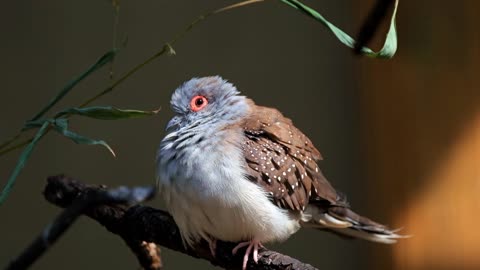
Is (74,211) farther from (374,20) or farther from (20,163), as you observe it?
(20,163)

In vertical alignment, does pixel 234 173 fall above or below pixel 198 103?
below

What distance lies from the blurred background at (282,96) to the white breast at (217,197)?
49.9 inches

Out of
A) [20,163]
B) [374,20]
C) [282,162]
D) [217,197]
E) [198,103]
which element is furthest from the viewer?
[198,103]

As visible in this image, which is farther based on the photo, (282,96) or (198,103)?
(282,96)

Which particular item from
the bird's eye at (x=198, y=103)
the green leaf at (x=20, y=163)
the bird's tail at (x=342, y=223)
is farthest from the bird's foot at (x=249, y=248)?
the green leaf at (x=20, y=163)

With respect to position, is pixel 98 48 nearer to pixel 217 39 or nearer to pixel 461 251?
pixel 217 39

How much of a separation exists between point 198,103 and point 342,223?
0.53 m

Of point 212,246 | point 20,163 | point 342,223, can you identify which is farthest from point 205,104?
point 20,163

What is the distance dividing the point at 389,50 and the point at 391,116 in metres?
1.75

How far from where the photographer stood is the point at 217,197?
166 cm

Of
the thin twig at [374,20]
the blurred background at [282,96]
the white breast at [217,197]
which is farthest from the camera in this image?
the blurred background at [282,96]

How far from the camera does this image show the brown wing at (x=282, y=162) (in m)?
1.74

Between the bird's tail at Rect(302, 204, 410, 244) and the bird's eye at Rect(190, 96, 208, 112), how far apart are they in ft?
1.32

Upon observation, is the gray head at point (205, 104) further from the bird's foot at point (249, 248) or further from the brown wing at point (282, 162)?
the bird's foot at point (249, 248)
